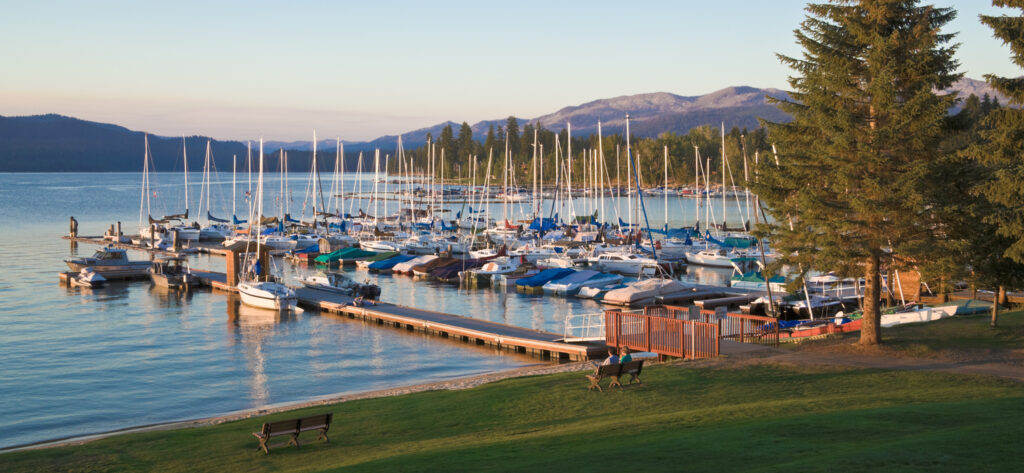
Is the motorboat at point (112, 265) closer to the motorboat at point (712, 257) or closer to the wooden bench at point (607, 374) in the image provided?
the motorboat at point (712, 257)

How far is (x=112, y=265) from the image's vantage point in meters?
59.8

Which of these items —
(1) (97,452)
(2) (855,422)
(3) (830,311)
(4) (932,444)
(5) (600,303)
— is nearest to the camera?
(4) (932,444)

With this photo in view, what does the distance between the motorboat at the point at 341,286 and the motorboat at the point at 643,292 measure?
44.0ft

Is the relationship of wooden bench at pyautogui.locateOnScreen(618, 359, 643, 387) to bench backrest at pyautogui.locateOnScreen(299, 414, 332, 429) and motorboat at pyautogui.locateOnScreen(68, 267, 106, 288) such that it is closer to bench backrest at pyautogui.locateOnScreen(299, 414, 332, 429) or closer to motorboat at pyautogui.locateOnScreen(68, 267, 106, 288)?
bench backrest at pyautogui.locateOnScreen(299, 414, 332, 429)

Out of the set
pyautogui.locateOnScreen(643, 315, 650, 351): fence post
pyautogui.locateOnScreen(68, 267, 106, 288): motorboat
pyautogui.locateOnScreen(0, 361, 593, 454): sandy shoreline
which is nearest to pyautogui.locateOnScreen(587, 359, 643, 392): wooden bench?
pyautogui.locateOnScreen(0, 361, 593, 454): sandy shoreline

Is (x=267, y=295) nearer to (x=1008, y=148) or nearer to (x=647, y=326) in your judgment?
(x=647, y=326)

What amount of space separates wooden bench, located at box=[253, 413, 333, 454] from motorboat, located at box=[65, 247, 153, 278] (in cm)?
4768

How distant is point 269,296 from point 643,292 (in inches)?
813

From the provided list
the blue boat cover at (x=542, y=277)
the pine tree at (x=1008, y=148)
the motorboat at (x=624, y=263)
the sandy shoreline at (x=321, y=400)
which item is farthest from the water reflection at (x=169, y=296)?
the pine tree at (x=1008, y=148)

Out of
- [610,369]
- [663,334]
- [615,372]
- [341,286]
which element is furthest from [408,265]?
[610,369]

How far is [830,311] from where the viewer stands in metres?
39.0

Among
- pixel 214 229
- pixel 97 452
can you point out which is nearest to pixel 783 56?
pixel 97 452

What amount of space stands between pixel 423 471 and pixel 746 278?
138 feet

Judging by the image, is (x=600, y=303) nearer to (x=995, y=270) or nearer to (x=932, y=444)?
(x=995, y=270)
